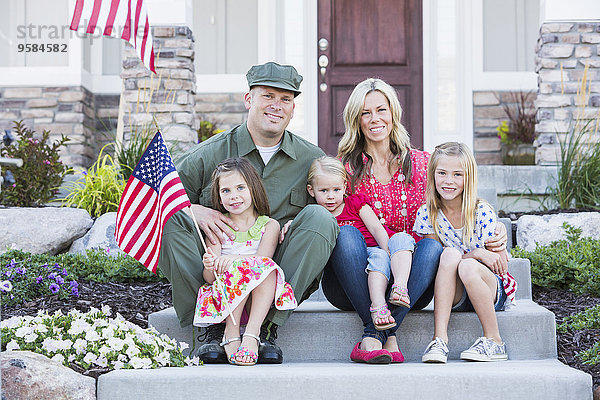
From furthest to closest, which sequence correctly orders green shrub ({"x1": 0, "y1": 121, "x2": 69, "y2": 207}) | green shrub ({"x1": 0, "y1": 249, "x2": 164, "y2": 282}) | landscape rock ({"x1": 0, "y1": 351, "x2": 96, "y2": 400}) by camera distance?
green shrub ({"x1": 0, "y1": 121, "x2": 69, "y2": 207})
green shrub ({"x1": 0, "y1": 249, "x2": 164, "y2": 282})
landscape rock ({"x1": 0, "y1": 351, "x2": 96, "y2": 400})

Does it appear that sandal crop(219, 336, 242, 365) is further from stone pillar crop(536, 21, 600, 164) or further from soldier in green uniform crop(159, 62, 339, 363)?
stone pillar crop(536, 21, 600, 164)

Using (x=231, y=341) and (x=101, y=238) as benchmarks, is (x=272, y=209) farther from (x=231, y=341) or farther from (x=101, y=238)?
(x=101, y=238)

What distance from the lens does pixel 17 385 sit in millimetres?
2432

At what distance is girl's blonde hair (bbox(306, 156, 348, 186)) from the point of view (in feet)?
10.8

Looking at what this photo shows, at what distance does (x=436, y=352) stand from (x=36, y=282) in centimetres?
215

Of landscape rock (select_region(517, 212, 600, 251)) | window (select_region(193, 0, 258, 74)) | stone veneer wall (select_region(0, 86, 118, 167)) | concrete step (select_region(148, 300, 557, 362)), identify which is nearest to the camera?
concrete step (select_region(148, 300, 557, 362))

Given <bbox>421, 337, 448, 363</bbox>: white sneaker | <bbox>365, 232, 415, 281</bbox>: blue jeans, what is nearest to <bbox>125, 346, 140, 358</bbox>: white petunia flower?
<bbox>365, 232, 415, 281</bbox>: blue jeans

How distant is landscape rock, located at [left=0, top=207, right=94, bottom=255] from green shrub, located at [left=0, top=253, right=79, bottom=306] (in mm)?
790

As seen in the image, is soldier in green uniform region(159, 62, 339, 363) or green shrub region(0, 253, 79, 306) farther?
green shrub region(0, 253, 79, 306)

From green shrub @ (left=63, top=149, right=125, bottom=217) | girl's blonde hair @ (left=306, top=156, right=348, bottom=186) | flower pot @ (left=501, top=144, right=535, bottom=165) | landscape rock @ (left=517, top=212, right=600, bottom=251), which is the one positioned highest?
flower pot @ (left=501, top=144, right=535, bottom=165)

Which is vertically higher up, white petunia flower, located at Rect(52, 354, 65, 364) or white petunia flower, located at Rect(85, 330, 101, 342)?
white petunia flower, located at Rect(85, 330, 101, 342)

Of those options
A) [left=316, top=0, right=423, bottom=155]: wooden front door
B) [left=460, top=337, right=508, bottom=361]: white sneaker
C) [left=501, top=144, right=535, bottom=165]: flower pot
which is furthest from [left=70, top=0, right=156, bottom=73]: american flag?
[left=501, top=144, right=535, bottom=165]: flower pot

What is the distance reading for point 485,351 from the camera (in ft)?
9.62

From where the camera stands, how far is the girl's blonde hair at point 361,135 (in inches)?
134
